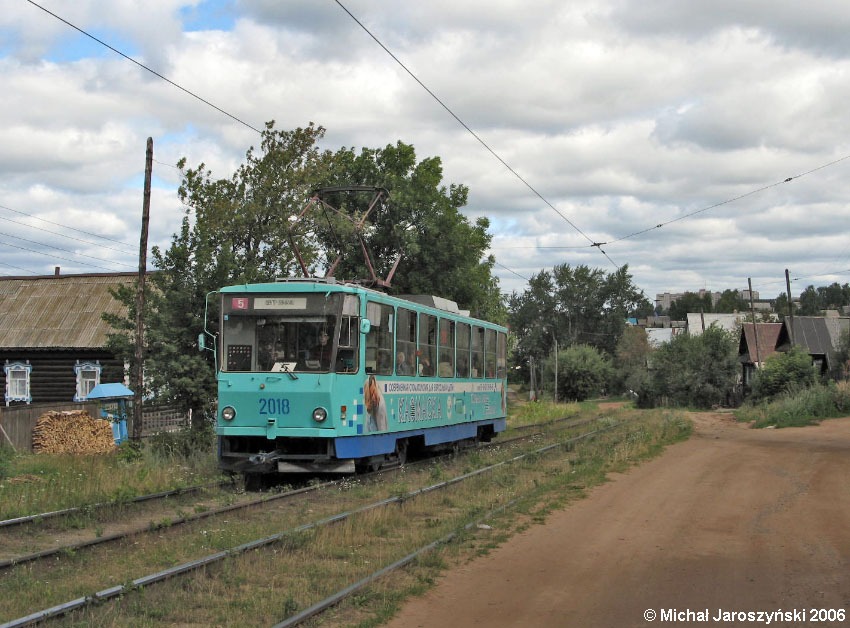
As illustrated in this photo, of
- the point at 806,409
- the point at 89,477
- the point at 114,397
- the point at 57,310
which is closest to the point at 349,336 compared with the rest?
the point at 89,477

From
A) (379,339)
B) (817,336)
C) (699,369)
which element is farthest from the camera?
(817,336)

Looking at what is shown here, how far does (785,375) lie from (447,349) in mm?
29344

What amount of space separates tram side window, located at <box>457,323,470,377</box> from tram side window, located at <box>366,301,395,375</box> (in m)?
3.92

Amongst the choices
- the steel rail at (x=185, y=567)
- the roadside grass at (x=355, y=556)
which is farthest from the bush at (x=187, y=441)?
the steel rail at (x=185, y=567)

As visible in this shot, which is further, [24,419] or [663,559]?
[24,419]

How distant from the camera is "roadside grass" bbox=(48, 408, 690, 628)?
657 cm

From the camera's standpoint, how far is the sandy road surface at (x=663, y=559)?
22.6ft

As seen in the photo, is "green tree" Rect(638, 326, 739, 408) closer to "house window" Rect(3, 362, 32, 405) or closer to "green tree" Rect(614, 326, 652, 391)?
"green tree" Rect(614, 326, 652, 391)

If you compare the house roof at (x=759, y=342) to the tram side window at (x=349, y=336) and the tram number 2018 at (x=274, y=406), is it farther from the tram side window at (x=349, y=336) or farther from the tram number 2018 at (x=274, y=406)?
the tram number 2018 at (x=274, y=406)

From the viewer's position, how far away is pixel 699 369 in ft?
172

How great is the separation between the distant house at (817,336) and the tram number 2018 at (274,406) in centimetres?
4921

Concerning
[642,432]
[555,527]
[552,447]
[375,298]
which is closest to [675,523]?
[555,527]

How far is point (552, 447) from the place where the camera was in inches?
827

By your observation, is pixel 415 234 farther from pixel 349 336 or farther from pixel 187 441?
pixel 349 336
